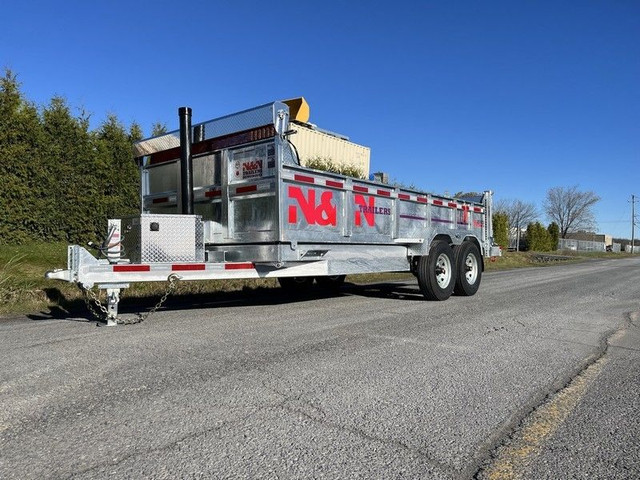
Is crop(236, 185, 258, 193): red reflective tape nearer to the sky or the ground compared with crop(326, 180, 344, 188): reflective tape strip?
nearer to the ground

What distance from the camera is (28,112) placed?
493 inches

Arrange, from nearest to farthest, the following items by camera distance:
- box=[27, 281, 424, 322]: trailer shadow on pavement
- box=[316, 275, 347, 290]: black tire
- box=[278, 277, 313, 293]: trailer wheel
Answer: box=[27, 281, 424, 322]: trailer shadow on pavement < box=[278, 277, 313, 293]: trailer wheel < box=[316, 275, 347, 290]: black tire

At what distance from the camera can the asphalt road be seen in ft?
8.73

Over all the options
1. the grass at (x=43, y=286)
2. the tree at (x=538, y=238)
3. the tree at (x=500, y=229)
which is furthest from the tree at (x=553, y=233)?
the grass at (x=43, y=286)

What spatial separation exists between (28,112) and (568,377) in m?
13.3

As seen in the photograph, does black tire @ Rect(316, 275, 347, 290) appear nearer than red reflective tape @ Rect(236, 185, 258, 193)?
No

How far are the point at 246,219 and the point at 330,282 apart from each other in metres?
4.35

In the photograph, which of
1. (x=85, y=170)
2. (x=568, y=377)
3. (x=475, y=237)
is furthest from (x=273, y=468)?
(x=85, y=170)

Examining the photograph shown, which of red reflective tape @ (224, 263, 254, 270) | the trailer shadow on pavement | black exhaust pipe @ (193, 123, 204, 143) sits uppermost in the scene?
black exhaust pipe @ (193, 123, 204, 143)

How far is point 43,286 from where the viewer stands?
352 inches

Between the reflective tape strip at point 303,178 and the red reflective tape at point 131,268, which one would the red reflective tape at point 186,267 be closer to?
the red reflective tape at point 131,268

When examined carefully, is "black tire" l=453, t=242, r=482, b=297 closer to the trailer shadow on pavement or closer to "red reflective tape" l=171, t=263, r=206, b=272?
the trailer shadow on pavement

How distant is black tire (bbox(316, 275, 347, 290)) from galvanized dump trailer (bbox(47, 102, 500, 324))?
2269 millimetres

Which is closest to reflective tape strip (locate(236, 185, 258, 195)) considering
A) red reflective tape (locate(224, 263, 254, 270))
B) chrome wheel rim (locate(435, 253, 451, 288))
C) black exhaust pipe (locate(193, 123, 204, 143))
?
red reflective tape (locate(224, 263, 254, 270))
